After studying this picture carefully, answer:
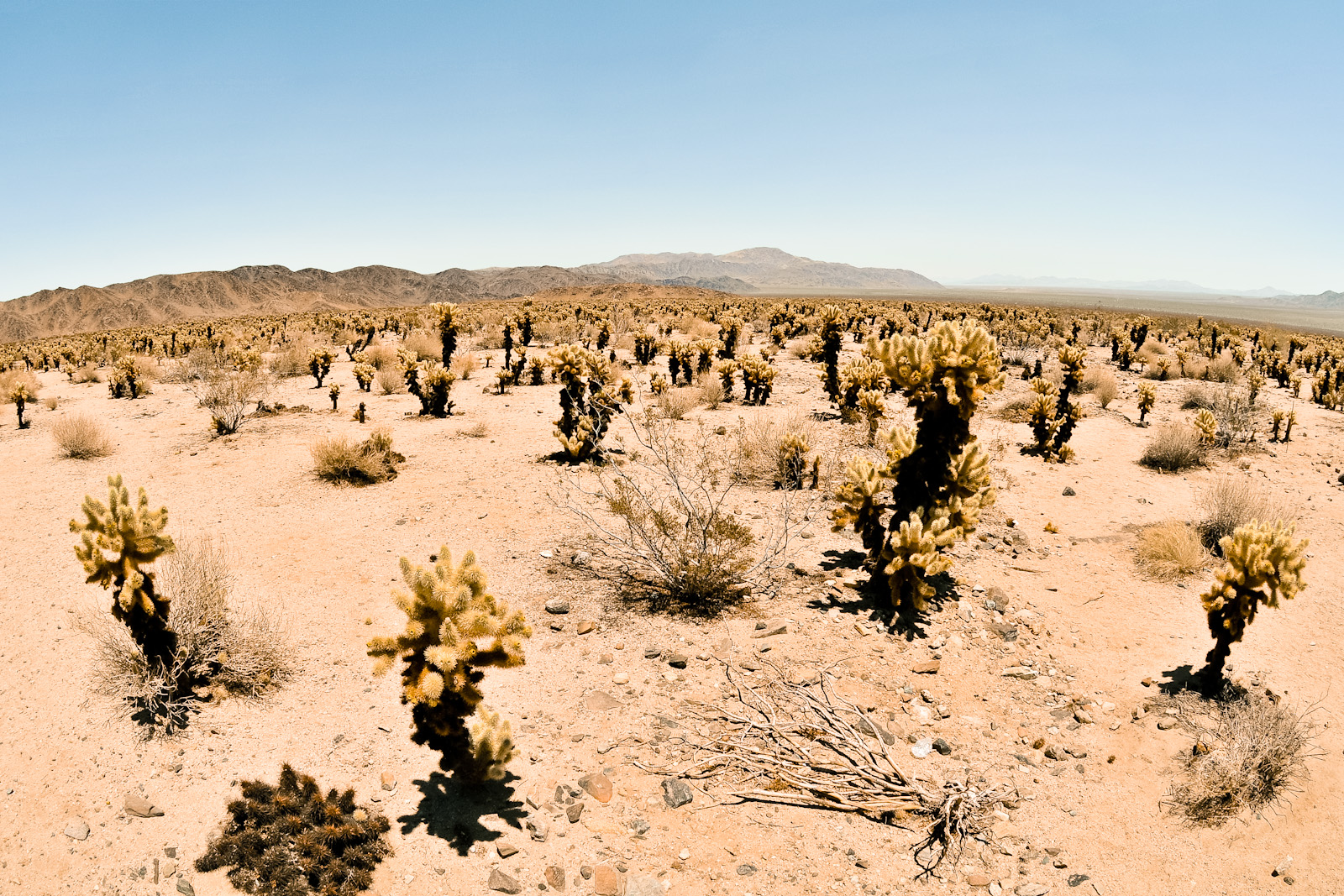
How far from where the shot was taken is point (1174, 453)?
10805mm

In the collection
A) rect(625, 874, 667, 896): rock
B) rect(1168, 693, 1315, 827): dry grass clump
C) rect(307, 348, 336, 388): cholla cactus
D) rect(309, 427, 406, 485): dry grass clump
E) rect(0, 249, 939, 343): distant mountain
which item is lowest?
rect(625, 874, 667, 896): rock

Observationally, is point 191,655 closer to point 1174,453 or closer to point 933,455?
point 933,455

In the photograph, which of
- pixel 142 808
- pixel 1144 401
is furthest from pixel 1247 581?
pixel 1144 401

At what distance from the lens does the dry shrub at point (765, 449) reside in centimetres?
965

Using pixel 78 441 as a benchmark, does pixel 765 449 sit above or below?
above

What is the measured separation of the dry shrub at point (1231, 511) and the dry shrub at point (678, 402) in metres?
8.70

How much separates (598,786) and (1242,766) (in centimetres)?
426

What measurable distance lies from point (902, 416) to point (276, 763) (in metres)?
12.8

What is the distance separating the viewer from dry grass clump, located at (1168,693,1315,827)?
4020mm

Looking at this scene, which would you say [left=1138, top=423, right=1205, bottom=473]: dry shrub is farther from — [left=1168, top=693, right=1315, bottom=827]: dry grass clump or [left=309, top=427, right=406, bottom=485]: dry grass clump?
[left=309, top=427, right=406, bottom=485]: dry grass clump

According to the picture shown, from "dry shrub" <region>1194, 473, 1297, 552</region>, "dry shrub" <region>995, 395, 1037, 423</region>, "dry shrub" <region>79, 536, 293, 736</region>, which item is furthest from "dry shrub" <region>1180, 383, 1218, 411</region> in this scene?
"dry shrub" <region>79, 536, 293, 736</region>

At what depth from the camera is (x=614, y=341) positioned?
81.4ft

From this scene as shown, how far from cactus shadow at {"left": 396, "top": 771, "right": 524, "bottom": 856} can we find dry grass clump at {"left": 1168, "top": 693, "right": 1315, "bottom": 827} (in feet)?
14.1

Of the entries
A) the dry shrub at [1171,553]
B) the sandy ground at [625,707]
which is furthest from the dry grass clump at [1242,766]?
the dry shrub at [1171,553]
